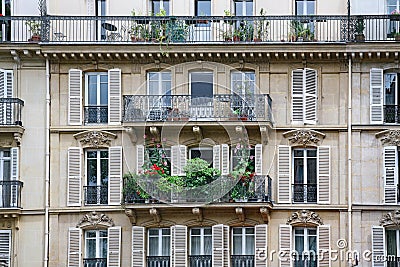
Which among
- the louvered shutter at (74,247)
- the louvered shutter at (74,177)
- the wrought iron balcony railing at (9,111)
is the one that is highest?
the wrought iron balcony railing at (9,111)

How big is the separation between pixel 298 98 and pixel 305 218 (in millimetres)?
3721

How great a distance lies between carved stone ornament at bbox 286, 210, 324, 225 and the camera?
48.2 m

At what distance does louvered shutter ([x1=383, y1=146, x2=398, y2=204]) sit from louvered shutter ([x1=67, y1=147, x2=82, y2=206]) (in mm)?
9367

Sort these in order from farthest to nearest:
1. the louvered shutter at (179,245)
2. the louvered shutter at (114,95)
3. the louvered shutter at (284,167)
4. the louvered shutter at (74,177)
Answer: the louvered shutter at (114,95)
the louvered shutter at (74,177)
the louvered shutter at (284,167)
the louvered shutter at (179,245)

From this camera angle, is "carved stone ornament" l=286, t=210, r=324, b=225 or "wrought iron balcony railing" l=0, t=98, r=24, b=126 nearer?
"carved stone ornament" l=286, t=210, r=324, b=225

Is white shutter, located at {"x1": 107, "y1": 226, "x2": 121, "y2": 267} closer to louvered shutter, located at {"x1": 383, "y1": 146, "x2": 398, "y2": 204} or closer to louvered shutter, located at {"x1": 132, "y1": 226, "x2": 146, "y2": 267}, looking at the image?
louvered shutter, located at {"x1": 132, "y1": 226, "x2": 146, "y2": 267}

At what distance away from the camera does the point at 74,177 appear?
4875cm

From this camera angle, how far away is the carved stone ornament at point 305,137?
4856cm

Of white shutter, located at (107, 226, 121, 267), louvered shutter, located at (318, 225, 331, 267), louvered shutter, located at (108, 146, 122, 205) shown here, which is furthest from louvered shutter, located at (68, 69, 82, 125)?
louvered shutter, located at (318, 225, 331, 267)

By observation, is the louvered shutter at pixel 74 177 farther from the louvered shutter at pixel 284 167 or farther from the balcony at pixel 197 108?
the louvered shutter at pixel 284 167

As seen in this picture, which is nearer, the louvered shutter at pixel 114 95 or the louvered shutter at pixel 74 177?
the louvered shutter at pixel 74 177

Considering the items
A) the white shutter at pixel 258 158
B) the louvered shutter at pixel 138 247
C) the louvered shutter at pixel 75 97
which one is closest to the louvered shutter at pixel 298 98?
the white shutter at pixel 258 158

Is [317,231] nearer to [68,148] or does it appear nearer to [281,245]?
[281,245]

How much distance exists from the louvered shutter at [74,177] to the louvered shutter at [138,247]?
1989mm
